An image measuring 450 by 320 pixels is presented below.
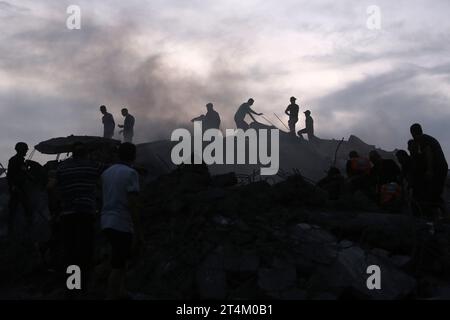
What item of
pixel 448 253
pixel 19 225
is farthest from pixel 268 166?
pixel 448 253

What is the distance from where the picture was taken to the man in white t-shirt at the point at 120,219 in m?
7.02

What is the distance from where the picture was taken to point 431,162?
10.7 meters

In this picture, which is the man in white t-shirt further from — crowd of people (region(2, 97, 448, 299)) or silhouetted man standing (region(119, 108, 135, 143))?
silhouetted man standing (region(119, 108, 135, 143))

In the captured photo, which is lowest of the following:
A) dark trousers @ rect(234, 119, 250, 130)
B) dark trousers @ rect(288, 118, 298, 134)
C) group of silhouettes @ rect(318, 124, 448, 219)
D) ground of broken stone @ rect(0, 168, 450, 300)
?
ground of broken stone @ rect(0, 168, 450, 300)

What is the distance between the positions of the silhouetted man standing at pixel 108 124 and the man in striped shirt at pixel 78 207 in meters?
11.6

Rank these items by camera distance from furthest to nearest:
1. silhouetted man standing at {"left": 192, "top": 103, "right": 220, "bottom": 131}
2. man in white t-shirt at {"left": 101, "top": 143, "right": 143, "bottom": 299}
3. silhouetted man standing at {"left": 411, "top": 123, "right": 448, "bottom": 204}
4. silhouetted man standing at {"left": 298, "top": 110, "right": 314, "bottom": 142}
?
silhouetted man standing at {"left": 298, "top": 110, "right": 314, "bottom": 142} → silhouetted man standing at {"left": 192, "top": 103, "right": 220, "bottom": 131} → silhouetted man standing at {"left": 411, "top": 123, "right": 448, "bottom": 204} → man in white t-shirt at {"left": 101, "top": 143, "right": 143, "bottom": 299}

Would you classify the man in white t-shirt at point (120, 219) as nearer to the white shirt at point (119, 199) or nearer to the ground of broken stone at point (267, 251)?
the white shirt at point (119, 199)

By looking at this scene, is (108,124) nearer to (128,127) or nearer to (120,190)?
(128,127)

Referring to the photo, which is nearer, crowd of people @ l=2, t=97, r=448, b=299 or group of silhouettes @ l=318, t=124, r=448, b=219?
crowd of people @ l=2, t=97, r=448, b=299

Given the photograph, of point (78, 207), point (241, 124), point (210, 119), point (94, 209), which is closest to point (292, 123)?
point (241, 124)

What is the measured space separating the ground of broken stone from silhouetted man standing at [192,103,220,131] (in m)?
9.60

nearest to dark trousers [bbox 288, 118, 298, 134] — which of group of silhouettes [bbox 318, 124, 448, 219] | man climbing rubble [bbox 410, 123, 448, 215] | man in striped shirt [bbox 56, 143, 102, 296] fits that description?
group of silhouettes [bbox 318, 124, 448, 219]

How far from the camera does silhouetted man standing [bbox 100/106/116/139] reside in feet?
63.7
